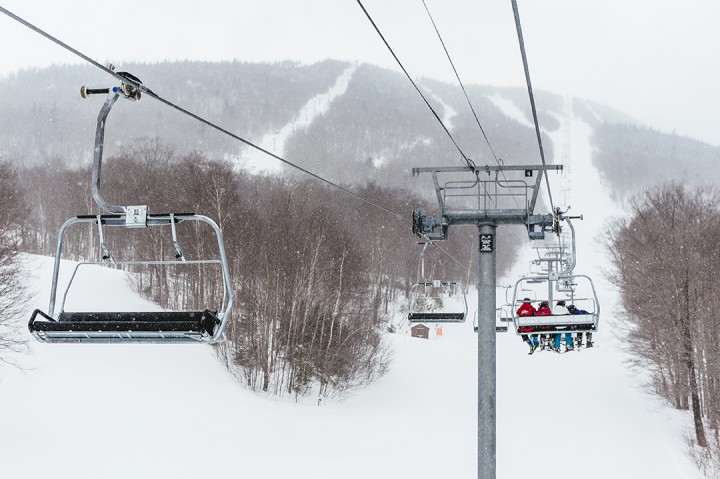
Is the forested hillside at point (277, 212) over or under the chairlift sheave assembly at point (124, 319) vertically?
over

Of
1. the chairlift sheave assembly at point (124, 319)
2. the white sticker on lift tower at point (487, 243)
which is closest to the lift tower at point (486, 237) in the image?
the white sticker on lift tower at point (487, 243)

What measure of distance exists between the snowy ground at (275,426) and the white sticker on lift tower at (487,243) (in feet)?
31.6

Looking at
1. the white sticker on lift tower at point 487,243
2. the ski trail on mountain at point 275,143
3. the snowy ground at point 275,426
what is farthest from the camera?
the ski trail on mountain at point 275,143

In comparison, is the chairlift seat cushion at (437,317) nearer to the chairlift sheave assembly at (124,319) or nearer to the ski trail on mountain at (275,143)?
the chairlift sheave assembly at (124,319)

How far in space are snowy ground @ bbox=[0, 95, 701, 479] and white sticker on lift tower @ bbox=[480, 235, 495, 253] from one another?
9.62 metres

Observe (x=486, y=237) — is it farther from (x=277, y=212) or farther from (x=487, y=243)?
(x=277, y=212)

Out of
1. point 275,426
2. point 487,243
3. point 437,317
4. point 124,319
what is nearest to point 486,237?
point 487,243

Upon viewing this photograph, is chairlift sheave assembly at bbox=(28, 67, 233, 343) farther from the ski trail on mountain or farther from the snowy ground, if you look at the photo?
the ski trail on mountain

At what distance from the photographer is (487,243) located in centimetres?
1139

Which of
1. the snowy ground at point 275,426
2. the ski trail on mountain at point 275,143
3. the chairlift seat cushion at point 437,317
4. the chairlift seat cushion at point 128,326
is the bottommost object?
the snowy ground at point 275,426

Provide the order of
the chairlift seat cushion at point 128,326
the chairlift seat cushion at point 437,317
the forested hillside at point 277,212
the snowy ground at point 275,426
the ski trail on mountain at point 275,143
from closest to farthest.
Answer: the chairlift seat cushion at point 128,326 < the chairlift seat cushion at point 437,317 < the snowy ground at point 275,426 < the forested hillside at point 277,212 < the ski trail on mountain at point 275,143

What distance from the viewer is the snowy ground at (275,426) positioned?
653 inches

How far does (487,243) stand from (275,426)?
42.1ft

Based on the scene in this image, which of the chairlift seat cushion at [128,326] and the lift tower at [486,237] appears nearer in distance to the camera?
the chairlift seat cushion at [128,326]
